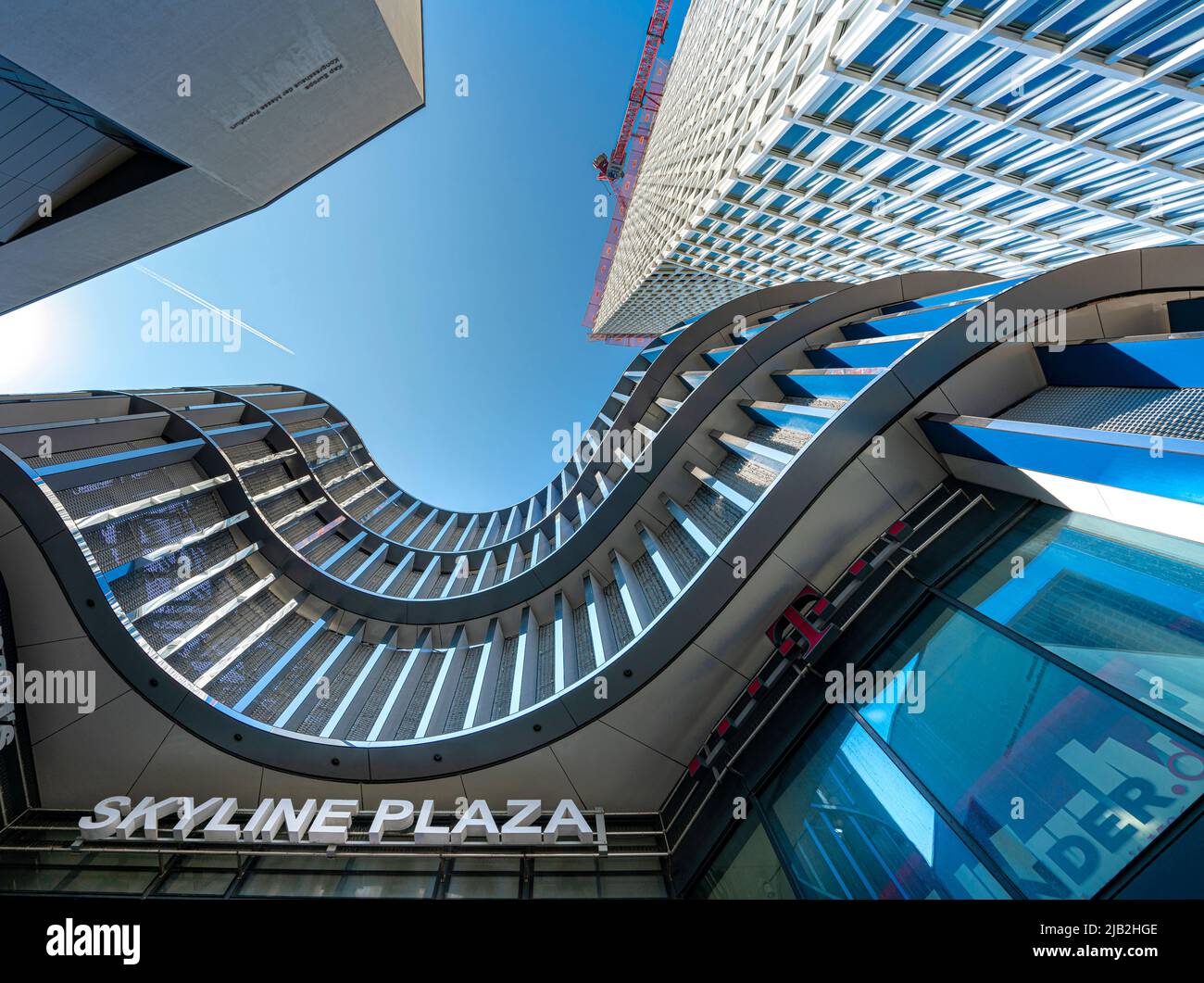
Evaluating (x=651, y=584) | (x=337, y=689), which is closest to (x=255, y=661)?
(x=337, y=689)

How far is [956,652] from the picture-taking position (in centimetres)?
638

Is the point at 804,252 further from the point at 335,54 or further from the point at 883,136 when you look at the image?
the point at 335,54

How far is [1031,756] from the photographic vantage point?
16.9ft

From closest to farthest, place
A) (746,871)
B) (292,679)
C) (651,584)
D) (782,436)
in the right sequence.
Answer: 1. (746,871)
2. (782,436)
3. (651,584)
4. (292,679)

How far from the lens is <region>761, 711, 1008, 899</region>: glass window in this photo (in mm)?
5379

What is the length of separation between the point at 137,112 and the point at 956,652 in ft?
64.0

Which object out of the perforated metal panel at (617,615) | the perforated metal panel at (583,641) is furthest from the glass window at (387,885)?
the perforated metal panel at (617,615)

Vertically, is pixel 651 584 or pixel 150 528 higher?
pixel 150 528

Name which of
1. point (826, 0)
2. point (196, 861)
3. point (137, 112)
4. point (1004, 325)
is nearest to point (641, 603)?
point (1004, 325)

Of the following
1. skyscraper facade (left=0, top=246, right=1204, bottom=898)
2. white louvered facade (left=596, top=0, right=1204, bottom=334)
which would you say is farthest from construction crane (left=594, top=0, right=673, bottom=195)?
skyscraper facade (left=0, top=246, right=1204, bottom=898)

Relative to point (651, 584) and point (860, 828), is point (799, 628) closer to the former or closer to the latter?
point (860, 828)

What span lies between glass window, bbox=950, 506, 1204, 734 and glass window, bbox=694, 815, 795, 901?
492 centimetres

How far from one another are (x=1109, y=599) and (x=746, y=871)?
6.35 meters
